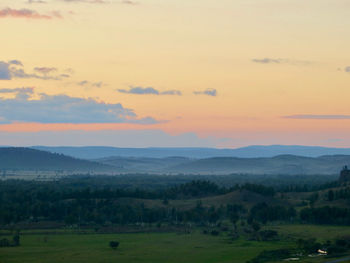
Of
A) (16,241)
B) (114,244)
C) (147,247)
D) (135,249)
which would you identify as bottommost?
(135,249)

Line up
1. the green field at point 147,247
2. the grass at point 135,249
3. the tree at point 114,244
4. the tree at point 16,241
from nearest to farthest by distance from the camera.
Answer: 1. the grass at point 135,249
2. the green field at point 147,247
3. the tree at point 114,244
4. the tree at point 16,241

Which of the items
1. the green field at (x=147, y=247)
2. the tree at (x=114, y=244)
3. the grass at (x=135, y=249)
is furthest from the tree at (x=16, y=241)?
the tree at (x=114, y=244)

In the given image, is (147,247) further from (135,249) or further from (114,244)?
(114,244)

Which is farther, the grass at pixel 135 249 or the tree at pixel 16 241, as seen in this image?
the tree at pixel 16 241

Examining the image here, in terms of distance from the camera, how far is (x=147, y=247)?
138 meters

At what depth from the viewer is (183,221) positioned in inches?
7333

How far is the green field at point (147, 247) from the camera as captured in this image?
122688 mm

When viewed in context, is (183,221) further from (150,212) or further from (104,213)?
(104,213)

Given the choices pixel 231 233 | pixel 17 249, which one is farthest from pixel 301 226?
pixel 17 249

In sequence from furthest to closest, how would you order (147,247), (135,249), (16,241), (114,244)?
(16,241) < (147,247) < (114,244) < (135,249)

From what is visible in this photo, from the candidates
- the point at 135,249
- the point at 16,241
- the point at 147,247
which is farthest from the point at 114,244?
the point at 16,241

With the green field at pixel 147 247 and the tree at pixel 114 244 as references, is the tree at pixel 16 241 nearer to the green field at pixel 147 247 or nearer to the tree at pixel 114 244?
the green field at pixel 147 247

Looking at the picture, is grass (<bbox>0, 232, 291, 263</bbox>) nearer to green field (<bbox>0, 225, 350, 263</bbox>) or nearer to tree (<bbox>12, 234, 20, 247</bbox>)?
green field (<bbox>0, 225, 350, 263</bbox>)

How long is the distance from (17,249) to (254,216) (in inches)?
3012
